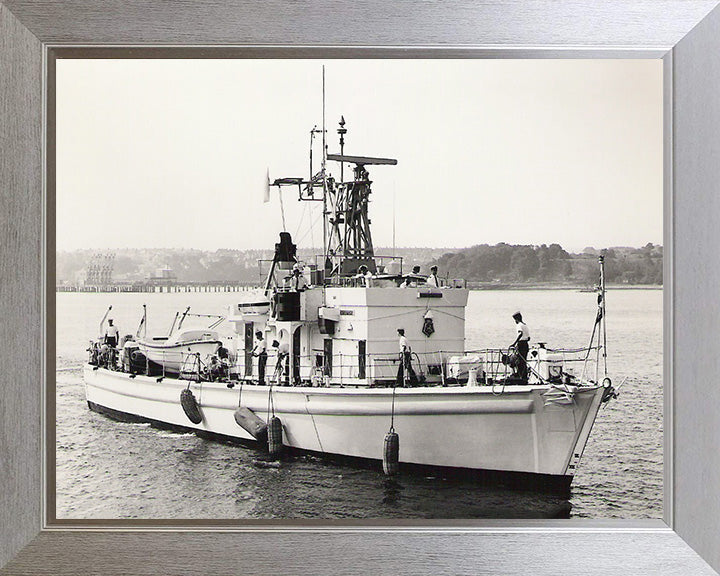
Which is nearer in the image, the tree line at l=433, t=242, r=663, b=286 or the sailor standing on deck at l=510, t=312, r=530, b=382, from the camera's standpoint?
the tree line at l=433, t=242, r=663, b=286

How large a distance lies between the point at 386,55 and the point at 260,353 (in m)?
1.44

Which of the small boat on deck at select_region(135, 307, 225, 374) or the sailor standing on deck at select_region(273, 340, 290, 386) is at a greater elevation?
the small boat on deck at select_region(135, 307, 225, 374)

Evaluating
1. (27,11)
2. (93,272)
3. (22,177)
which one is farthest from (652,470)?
(27,11)

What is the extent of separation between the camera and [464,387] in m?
3.17

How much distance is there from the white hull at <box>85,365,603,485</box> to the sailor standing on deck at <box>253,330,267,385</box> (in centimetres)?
6

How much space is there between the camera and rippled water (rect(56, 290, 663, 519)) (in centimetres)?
275

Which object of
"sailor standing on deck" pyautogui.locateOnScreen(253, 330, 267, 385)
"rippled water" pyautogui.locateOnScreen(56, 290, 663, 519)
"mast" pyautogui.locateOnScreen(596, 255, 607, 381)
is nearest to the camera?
"rippled water" pyautogui.locateOnScreen(56, 290, 663, 519)

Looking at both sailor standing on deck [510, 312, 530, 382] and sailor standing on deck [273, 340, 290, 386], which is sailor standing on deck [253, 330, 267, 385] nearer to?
sailor standing on deck [273, 340, 290, 386]

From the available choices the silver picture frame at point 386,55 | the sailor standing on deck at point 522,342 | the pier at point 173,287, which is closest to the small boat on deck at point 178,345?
the pier at point 173,287

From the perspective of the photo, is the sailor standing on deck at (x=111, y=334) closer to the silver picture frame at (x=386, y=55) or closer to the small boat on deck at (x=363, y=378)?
the small boat on deck at (x=363, y=378)

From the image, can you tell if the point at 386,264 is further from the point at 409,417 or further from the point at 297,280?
the point at 409,417

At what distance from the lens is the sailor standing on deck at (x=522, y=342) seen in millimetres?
2947

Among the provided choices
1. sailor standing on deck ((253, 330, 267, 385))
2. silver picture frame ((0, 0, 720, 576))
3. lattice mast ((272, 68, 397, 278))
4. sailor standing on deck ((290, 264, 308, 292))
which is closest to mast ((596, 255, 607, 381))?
silver picture frame ((0, 0, 720, 576))

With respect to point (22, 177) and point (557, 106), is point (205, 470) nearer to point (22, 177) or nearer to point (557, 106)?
point (22, 177)
